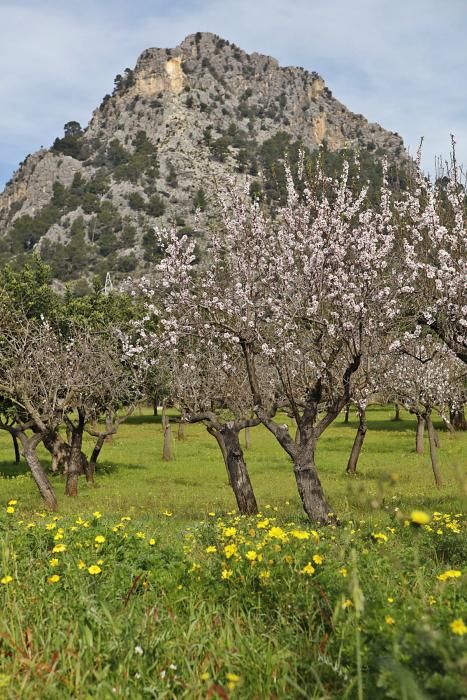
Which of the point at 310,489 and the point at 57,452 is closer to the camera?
the point at 310,489

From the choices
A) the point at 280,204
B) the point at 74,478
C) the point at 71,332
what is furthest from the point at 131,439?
the point at 280,204

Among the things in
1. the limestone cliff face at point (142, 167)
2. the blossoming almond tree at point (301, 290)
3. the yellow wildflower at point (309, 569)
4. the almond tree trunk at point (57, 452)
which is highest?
the limestone cliff face at point (142, 167)

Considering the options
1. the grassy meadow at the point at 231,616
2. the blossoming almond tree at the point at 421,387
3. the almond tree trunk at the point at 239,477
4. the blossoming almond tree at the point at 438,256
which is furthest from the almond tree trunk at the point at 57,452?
the grassy meadow at the point at 231,616

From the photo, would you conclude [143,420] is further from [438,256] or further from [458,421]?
[438,256]

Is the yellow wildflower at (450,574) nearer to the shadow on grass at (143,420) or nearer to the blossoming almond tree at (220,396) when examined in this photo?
the blossoming almond tree at (220,396)

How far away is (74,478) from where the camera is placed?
25938 mm

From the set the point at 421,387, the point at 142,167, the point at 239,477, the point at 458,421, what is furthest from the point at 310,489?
the point at 142,167

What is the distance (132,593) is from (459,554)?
5.38 metres

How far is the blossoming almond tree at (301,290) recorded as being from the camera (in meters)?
14.0

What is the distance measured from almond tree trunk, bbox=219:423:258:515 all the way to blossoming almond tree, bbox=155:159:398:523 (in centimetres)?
226

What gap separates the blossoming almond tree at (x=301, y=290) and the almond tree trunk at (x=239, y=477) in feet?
7.42

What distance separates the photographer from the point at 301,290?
14625mm

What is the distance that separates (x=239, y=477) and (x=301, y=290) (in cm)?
673

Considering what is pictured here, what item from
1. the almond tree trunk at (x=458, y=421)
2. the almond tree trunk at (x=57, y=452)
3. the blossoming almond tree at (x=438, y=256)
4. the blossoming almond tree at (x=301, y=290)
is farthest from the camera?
the almond tree trunk at (x=458, y=421)
